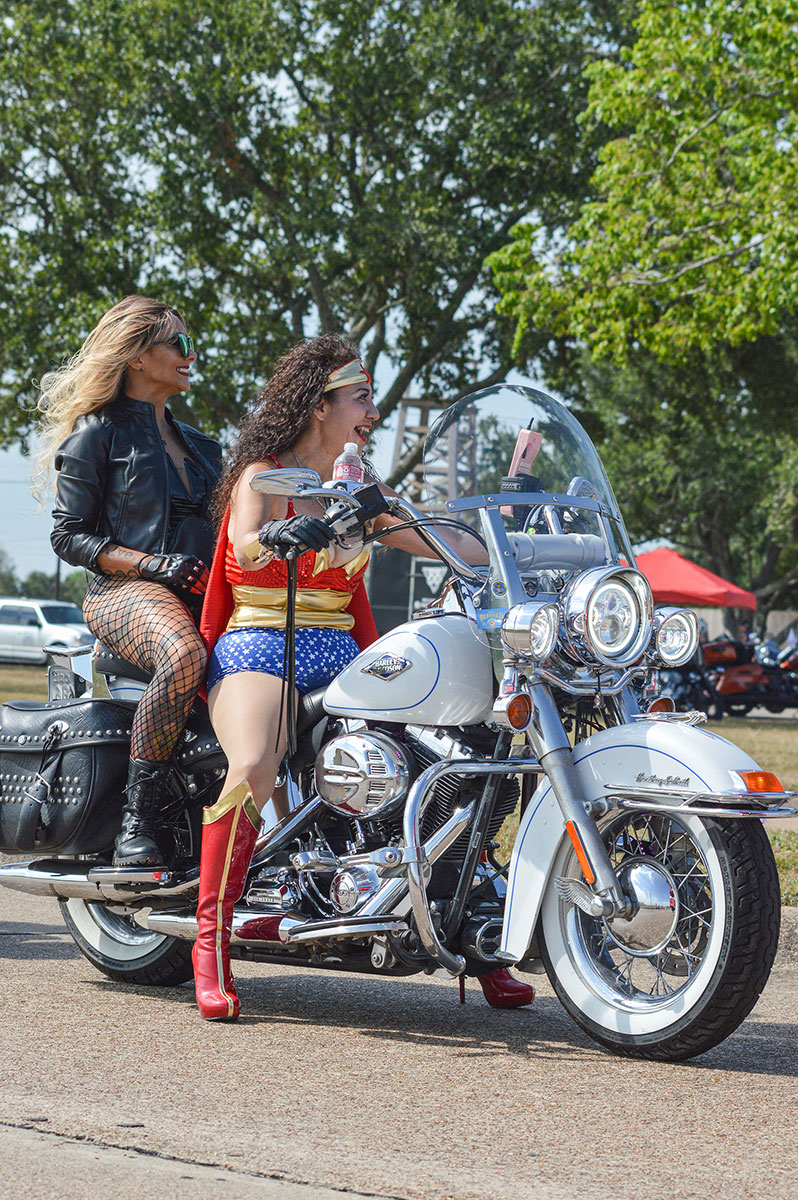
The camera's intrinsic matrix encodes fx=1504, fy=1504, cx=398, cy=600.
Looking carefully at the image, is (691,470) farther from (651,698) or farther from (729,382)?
(651,698)

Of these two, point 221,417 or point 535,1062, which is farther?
point 221,417

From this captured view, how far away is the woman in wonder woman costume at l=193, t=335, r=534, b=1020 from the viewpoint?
167 inches

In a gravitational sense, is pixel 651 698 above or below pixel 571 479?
below

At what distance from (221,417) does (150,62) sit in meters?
5.91

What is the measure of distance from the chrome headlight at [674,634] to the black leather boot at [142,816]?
5.12 ft

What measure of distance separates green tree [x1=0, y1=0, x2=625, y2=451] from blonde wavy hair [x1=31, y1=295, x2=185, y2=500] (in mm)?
19310

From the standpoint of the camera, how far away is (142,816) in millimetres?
4555

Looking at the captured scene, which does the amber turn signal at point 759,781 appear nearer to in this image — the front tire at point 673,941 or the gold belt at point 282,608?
the front tire at point 673,941

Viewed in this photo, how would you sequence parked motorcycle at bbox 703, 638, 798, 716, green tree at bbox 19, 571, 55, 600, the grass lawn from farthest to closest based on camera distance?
green tree at bbox 19, 571, 55, 600
parked motorcycle at bbox 703, 638, 798, 716
the grass lawn

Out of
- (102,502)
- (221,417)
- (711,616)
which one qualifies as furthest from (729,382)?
(711,616)

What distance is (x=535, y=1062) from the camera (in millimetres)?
3848

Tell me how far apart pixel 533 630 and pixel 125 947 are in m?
2.01

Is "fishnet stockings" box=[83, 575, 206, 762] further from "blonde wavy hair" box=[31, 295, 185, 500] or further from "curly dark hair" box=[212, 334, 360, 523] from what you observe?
"blonde wavy hair" box=[31, 295, 185, 500]

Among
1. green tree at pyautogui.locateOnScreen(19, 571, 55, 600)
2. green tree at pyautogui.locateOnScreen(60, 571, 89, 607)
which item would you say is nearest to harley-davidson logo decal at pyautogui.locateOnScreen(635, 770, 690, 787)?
green tree at pyautogui.locateOnScreen(19, 571, 55, 600)
